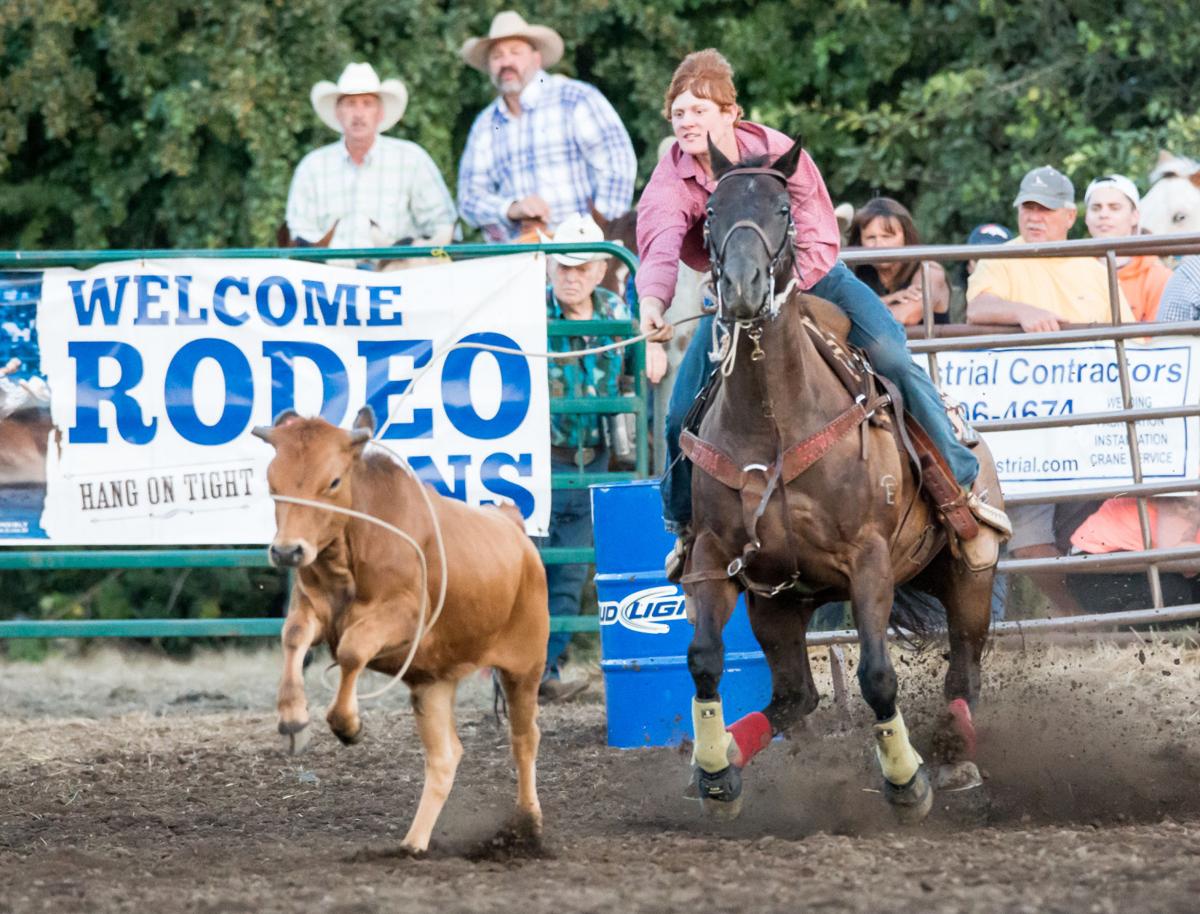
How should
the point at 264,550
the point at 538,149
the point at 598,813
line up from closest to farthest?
the point at 598,813, the point at 264,550, the point at 538,149

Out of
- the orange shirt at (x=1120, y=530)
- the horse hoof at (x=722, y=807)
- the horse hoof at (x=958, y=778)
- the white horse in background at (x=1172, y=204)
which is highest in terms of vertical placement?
the white horse in background at (x=1172, y=204)

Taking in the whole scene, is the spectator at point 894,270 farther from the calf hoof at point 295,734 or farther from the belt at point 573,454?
the calf hoof at point 295,734

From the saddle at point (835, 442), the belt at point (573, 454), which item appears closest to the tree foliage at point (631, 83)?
the belt at point (573, 454)

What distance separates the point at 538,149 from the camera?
33.3ft

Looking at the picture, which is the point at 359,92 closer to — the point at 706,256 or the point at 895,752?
the point at 706,256

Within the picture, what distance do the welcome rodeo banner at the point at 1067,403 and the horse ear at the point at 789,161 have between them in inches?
113

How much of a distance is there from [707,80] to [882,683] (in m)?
2.10

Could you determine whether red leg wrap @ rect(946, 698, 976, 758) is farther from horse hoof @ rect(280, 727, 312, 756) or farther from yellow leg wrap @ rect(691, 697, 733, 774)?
horse hoof @ rect(280, 727, 312, 756)

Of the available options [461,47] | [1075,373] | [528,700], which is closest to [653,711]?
[528,700]

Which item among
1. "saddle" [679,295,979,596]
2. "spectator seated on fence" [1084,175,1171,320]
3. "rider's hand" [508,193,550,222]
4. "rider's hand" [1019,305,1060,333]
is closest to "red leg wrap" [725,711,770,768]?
"saddle" [679,295,979,596]

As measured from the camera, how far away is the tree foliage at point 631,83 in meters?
11.4

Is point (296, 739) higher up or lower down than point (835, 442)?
lower down

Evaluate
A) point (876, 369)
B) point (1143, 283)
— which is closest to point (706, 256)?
point (876, 369)

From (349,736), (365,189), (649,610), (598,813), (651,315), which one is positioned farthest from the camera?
(365,189)
